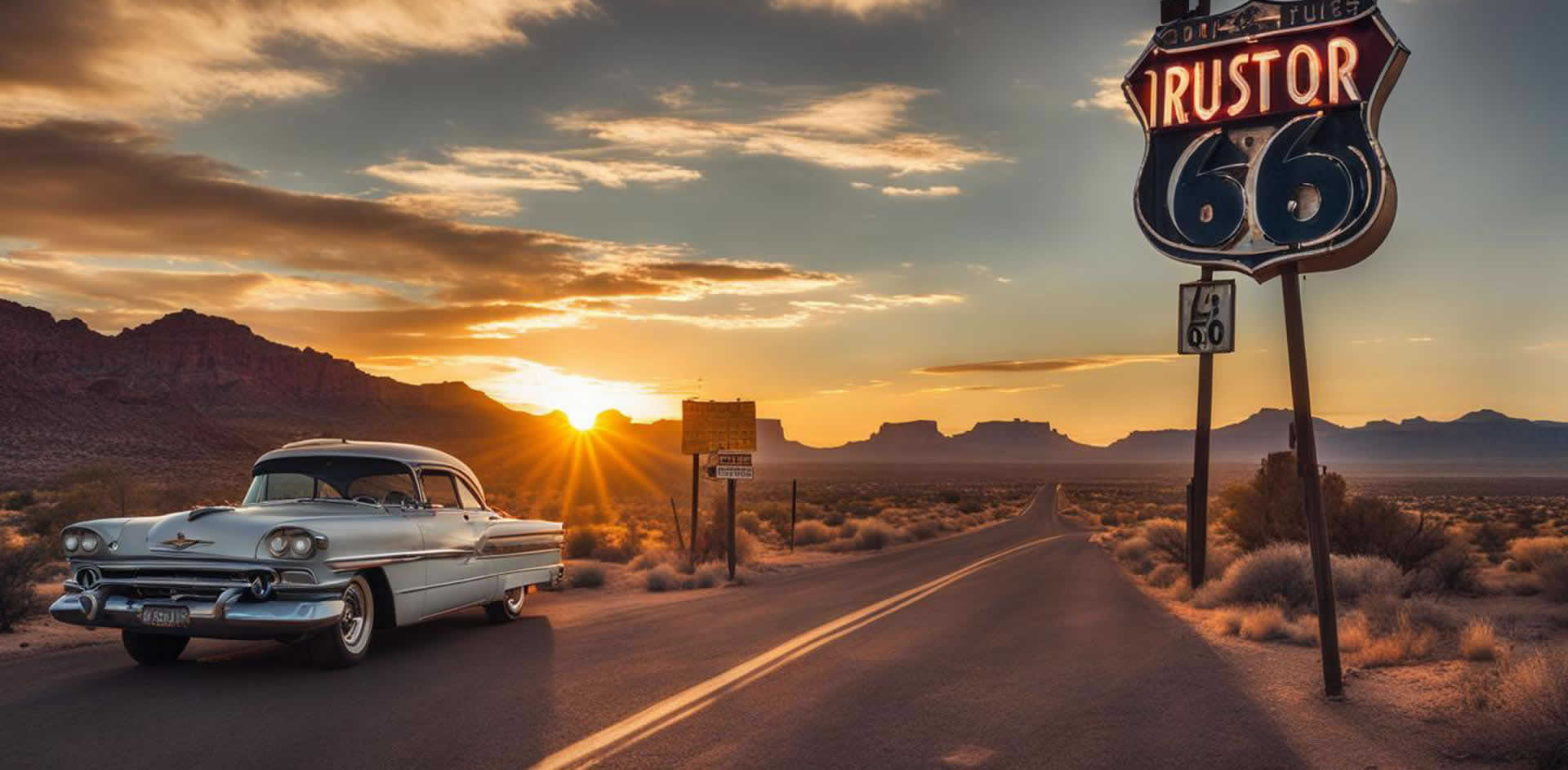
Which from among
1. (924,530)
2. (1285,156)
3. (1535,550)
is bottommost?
(924,530)

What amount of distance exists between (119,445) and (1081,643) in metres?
77.7

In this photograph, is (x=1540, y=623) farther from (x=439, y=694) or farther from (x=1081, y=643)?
(x=439, y=694)

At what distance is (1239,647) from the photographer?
11.9 m

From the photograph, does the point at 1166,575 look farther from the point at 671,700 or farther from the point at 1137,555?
the point at 671,700

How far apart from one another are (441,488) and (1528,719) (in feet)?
31.7

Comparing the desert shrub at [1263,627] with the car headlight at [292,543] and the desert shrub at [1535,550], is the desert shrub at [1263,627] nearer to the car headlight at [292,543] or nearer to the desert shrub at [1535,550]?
Result: the car headlight at [292,543]

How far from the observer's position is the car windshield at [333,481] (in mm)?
10930

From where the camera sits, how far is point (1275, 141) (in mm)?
9664

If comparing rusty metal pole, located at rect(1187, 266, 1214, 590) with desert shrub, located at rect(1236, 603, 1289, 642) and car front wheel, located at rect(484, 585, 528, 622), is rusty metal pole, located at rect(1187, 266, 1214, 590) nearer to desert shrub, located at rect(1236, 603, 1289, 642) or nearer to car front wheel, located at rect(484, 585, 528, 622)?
desert shrub, located at rect(1236, 603, 1289, 642)

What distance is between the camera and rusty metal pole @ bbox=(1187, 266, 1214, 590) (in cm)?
1803

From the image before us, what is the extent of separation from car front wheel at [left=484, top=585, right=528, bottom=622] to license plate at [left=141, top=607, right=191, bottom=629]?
3950 mm

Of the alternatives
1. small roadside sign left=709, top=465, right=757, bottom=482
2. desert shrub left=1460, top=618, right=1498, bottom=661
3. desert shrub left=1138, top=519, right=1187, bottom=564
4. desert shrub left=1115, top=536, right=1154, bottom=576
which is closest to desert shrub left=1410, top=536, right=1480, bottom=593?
desert shrub left=1138, top=519, right=1187, bottom=564

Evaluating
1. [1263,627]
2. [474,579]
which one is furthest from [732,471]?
[1263,627]

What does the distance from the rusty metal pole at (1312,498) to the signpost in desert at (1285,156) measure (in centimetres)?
1
